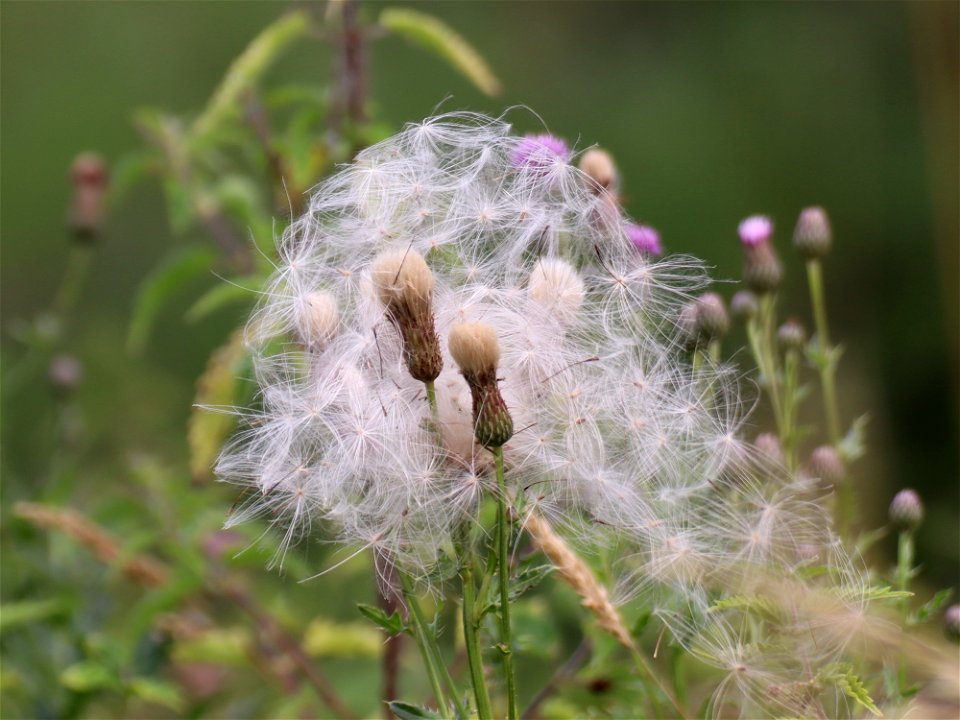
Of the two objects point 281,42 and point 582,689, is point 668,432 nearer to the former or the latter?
point 582,689

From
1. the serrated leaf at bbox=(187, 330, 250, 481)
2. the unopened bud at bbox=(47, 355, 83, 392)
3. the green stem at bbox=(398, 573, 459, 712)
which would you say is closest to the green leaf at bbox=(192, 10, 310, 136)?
the serrated leaf at bbox=(187, 330, 250, 481)

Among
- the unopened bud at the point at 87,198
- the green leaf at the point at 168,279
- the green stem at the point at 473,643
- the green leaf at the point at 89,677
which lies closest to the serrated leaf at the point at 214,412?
the green leaf at the point at 168,279

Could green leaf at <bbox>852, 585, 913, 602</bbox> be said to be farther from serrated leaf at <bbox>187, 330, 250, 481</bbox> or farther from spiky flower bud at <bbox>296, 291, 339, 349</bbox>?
serrated leaf at <bbox>187, 330, 250, 481</bbox>

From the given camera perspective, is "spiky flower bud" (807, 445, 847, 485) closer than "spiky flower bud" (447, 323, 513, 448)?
No

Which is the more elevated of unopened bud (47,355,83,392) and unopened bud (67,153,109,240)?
unopened bud (67,153,109,240)

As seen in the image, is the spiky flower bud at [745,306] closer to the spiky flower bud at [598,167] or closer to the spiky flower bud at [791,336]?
the spiky flower bud at [791,336]

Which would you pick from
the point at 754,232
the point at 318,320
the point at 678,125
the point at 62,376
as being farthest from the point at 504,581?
the point at 678,125

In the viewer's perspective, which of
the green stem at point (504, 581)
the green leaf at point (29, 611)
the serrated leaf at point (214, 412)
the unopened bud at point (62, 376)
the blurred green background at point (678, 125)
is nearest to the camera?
the green stem at point (504, 581)

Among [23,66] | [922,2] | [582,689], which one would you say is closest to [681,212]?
[922,2]
